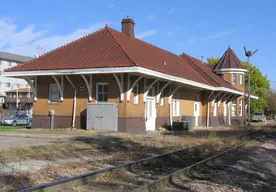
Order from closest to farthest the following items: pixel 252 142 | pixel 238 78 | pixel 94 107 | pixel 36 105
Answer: pixel 252 142 → pixel 94 107 → pixel 36 105 → pixel 238 78

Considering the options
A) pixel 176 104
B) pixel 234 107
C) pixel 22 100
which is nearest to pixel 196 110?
pixel 176 104

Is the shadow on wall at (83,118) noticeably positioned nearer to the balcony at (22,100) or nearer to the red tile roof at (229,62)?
the red tile roof at (229,62)

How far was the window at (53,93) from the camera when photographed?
78.6 ft

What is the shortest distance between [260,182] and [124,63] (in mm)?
12581

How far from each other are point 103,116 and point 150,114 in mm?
4529

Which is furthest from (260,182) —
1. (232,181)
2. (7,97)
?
(7,97)

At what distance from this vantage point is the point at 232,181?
8.84m

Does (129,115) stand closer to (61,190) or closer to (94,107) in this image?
(94,107)

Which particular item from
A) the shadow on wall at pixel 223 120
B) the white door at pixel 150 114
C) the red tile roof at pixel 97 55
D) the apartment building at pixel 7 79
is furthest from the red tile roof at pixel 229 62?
the apartment building at pixel 7 79

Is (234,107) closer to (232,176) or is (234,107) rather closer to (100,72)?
(100,72)

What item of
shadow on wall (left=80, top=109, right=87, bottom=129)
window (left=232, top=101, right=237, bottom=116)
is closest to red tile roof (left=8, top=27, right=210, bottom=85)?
shadow on wall (left=80, top=109, right=87, bottom=129)

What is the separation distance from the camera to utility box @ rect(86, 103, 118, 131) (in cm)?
2097

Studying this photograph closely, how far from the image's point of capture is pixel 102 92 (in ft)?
72.8

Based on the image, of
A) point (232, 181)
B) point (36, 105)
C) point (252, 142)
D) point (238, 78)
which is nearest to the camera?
point (232, 181)
